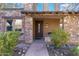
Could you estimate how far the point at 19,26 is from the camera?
3.71m

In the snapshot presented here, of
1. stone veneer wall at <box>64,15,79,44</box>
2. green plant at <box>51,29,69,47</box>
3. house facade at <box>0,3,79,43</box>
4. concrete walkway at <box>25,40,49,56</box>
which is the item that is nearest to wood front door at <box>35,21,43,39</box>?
house facade at <box>0,3,79,43</box>

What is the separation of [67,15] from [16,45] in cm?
137

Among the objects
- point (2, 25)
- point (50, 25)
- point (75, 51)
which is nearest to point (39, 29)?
point (50, 25)

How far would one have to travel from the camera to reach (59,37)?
3.97m

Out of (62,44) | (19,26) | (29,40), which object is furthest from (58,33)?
(19,26)

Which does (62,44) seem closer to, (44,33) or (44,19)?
(44,33)

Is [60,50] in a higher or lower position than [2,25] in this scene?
lower

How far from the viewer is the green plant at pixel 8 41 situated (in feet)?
10.4

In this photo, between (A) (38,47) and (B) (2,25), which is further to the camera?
(A) (38,47)

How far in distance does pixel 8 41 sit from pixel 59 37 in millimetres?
1228

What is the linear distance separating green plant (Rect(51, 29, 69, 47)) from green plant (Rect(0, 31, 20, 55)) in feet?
2.72

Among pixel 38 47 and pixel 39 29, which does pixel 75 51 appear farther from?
pixel 38 47

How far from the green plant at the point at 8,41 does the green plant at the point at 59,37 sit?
0.83 meters

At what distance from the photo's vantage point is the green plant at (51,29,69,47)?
12.0ft
